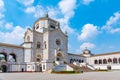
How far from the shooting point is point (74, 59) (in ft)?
231

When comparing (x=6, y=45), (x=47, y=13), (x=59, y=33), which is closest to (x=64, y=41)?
(x=59, y=33)

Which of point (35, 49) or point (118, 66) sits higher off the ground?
point (35, 49)

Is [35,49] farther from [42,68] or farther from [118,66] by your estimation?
[118,66]

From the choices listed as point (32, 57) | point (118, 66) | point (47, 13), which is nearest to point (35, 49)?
point (32, 57)

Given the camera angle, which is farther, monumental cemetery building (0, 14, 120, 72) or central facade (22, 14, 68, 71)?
central facade (22, 14, 68, 71)

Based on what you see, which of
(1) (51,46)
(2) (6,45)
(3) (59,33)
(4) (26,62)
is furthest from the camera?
(3) (59,33)

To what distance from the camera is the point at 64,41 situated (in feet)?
202

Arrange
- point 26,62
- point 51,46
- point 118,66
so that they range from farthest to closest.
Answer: point 118,66 < point 51,46 < point 26,62

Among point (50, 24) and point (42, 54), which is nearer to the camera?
point (42, 54)

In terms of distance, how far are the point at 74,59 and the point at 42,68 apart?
22.6 metres

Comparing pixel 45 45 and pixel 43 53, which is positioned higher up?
pixel 45 45

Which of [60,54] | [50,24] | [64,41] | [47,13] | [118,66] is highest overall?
[47,13]

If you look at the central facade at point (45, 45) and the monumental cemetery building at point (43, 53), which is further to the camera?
the central facade at point (45, 45)

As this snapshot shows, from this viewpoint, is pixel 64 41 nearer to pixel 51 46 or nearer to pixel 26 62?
pixel 51 46
